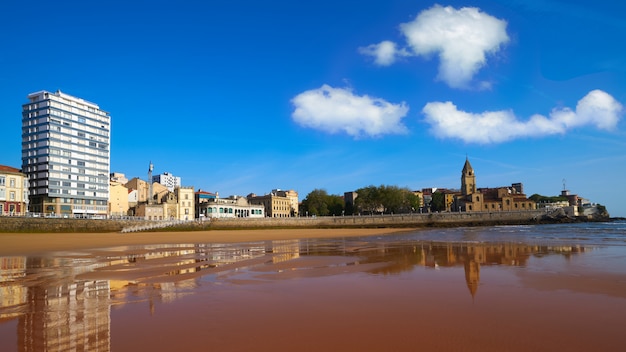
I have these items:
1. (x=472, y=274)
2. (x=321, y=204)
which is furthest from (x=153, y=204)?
(x=472, y=274)

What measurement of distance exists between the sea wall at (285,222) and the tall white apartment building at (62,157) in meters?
33.8

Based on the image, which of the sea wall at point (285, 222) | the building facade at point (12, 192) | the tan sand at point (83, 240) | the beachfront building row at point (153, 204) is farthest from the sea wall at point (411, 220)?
the tan sand at point (83, 240)

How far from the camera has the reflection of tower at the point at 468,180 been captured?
135 m

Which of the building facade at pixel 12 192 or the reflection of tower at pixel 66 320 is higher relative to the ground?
the building facade at pixel 12 192

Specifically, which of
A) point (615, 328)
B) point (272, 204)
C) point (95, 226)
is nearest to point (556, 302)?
point (615, 328)

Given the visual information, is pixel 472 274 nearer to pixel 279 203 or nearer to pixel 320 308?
pixel 320 308

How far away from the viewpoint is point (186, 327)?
21.4 feet

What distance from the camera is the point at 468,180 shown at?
448 feet

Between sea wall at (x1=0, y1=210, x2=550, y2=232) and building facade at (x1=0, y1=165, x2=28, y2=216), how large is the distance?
15417 millimetres

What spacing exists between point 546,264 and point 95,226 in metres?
64.1

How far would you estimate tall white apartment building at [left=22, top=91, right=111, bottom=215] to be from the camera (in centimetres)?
8662

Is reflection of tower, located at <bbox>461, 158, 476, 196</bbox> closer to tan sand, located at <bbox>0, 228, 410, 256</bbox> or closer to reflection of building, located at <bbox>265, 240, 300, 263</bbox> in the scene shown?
tan sand, located at <bbox>0, 228, 410, 256</bbox>

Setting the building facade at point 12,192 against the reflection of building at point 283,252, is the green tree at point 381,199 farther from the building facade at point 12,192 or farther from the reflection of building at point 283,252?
the reflection of building at point 283,252

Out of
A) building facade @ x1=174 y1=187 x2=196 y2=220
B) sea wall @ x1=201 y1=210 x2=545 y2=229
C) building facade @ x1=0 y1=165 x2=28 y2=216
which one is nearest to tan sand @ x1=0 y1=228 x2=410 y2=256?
building facade @ x1=0 y1=165 x2=28 y2=216
